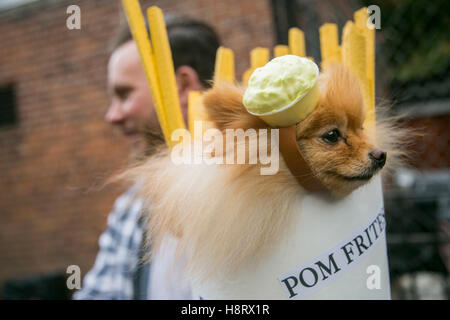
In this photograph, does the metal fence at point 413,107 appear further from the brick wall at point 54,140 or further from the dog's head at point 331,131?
the brick wall at point 54,140

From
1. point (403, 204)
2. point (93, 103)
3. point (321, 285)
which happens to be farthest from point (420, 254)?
point (93, 103)

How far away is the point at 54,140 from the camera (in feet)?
7.66

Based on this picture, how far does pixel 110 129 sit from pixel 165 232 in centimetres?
175

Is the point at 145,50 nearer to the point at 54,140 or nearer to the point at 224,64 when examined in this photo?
the point at 224,64

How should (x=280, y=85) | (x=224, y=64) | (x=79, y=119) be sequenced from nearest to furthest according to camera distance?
(x=280, y=85), (x=224, y=64), (x=79, y=119)

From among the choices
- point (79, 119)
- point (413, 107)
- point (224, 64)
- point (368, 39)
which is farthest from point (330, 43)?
point (79, 119)

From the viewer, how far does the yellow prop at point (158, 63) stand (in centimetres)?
59

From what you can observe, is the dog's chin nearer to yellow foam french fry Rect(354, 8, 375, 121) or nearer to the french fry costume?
the french fry costume

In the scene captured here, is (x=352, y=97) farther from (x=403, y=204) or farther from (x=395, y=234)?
(x=403, y=204)

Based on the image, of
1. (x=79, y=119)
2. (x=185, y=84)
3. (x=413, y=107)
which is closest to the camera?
(x=185, y=84)

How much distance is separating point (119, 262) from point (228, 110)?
54 cm

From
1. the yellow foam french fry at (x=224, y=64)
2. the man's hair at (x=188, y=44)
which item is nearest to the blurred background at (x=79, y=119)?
the man's hair at (x=188, y=44)

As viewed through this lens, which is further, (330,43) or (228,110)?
(330,43)

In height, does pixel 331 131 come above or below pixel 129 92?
below
